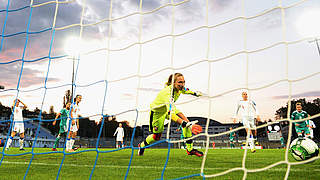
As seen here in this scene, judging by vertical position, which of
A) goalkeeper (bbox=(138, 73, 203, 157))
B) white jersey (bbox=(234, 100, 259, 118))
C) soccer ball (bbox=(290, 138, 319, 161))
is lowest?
soccer ball (bbox=(290, 138, 319, 161))

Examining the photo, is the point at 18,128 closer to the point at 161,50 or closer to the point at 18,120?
the point at 18,120

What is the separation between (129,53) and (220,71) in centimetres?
136

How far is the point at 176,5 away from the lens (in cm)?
347

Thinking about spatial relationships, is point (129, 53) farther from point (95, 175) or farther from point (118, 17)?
point (95, 175)

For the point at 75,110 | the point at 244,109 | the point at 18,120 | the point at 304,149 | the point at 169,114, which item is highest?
the point at 244,109

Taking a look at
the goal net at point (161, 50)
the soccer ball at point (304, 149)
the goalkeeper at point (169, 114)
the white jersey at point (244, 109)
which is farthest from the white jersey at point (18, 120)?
the soccer ball at point (304, 149)

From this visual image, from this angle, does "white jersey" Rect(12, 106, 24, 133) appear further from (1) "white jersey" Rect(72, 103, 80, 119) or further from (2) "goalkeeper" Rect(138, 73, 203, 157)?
(2) "goalkeeper" Rect(138, 73, 203, 157)

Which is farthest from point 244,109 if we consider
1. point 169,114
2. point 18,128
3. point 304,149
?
point 18,128

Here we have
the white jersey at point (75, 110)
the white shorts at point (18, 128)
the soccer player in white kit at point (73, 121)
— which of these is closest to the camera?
the soccer player in white kit at point (73, 121)

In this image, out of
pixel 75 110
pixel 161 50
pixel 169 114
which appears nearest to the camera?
pixel 161 50

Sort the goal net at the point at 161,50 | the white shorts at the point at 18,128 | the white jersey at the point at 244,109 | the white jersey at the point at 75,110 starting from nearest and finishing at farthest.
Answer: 1. the goal net at the point at 161,50
2. the white jersey at the point at 75,110
3. the white jersey at the point at 244,109
4. the white shorts at the point at 18,128

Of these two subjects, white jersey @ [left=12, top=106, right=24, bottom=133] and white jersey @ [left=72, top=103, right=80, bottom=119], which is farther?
white jersey @ [left=12, top=106, right=24, bottom=133]

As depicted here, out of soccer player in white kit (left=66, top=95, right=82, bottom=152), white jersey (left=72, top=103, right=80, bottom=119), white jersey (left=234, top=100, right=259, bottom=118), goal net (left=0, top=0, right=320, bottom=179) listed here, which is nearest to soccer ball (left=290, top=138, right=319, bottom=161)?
goal net (left=0, top=0, right=320, bottom=179)

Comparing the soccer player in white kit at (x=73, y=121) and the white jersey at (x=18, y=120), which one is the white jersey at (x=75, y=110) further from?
the white jersey at (x=18, y=120)
